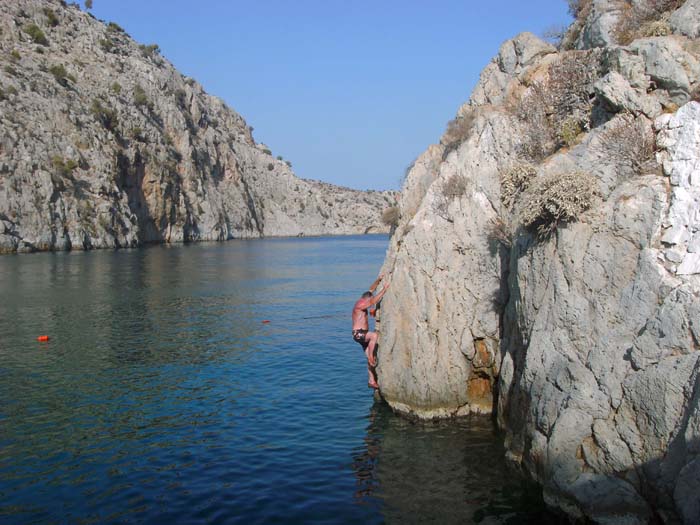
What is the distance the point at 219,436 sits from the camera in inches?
556

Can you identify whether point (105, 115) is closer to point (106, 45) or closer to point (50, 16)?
point (50, 16)

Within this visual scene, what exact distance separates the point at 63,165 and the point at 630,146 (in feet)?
276

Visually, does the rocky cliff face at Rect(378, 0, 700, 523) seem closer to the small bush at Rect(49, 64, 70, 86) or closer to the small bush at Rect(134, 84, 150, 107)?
the small bush at Rect(49, 64, 70, 86)

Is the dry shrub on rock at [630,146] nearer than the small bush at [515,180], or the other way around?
the dry shrub on rock at [630,146]

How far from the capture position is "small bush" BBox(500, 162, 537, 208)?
12.5 metres

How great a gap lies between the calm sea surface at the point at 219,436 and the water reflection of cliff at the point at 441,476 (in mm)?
39

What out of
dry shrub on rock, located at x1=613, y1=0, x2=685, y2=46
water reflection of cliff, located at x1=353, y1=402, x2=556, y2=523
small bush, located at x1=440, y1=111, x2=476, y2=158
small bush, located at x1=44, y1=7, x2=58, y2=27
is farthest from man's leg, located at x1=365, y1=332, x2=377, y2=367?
small bush, located at x1=44, y1=7, x2=58, y2=27

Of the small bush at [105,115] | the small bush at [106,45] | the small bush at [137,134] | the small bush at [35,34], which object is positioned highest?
the small bush at [106,45]

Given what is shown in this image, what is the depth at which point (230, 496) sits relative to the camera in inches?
435

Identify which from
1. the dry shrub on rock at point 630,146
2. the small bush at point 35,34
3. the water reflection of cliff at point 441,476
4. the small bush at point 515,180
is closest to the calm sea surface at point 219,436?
the water reflection of cliff at point 441,476

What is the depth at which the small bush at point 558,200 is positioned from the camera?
10086 mm

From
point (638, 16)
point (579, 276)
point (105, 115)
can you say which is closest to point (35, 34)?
point (105, 115)

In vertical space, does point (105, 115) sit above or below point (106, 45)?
below

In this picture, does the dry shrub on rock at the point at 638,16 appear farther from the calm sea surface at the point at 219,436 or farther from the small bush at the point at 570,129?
the calm sea surface at the point at 219,436
